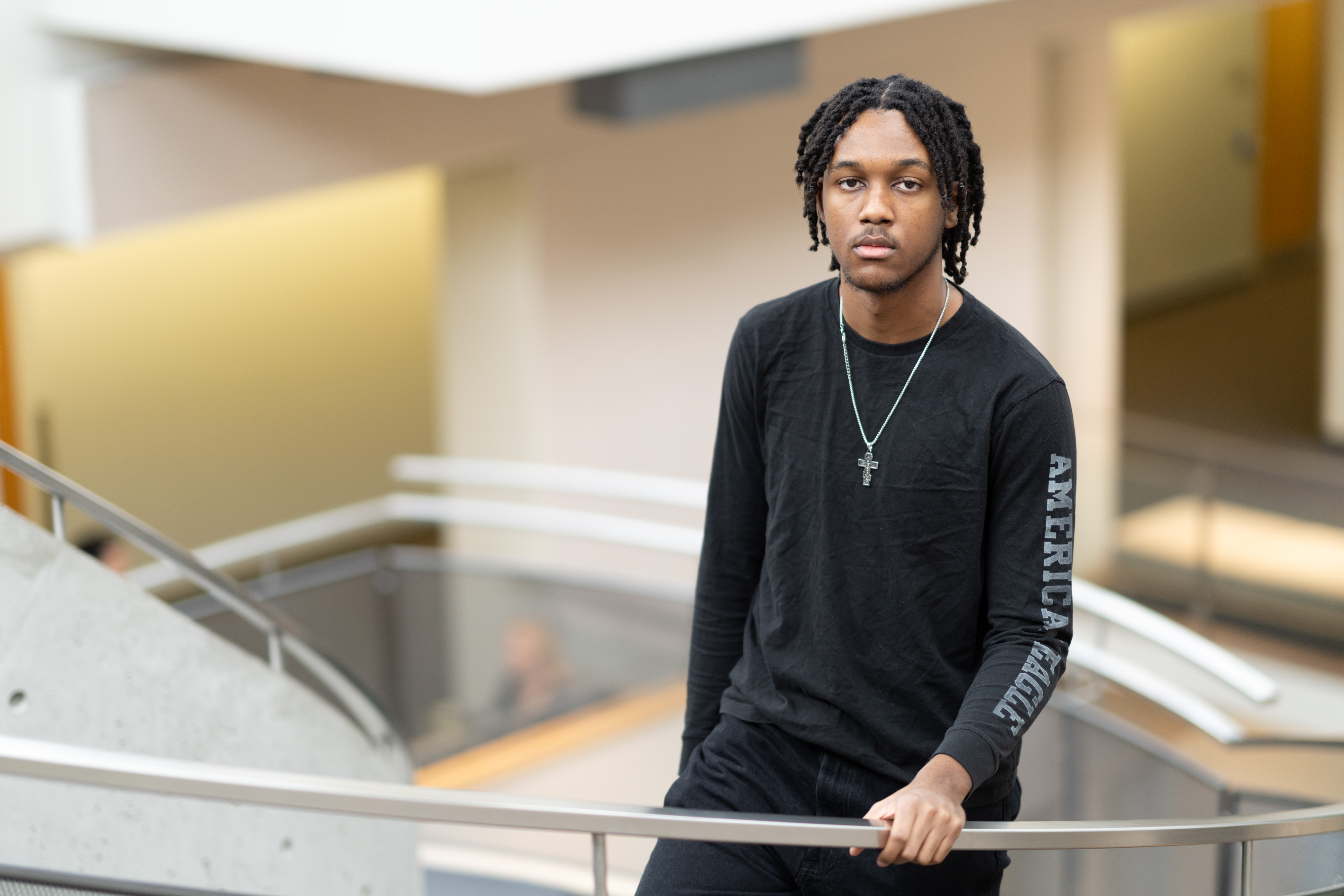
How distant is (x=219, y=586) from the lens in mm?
3658

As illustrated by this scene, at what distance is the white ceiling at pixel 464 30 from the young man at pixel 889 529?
368cm

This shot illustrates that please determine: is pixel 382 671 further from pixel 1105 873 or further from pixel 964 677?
pixel 964 677

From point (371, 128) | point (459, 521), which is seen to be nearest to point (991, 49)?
point (371, 128)

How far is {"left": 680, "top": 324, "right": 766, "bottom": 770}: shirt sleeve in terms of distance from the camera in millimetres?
2354

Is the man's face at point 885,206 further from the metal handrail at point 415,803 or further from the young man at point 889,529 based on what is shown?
the metal handrail at point 415,803

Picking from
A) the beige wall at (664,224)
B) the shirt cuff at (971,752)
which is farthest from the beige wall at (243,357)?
the shirt cuff at (971,752)

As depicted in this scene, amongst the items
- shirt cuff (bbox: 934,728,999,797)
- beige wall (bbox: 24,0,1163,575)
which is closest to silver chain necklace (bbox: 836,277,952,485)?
shirt cuff (bbox: 934,728,999,797)

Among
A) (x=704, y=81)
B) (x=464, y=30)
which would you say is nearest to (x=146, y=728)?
(x=464, y=30)

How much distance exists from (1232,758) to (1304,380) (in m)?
5.36

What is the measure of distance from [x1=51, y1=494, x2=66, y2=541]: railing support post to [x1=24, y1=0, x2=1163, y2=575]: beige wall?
497 centimetres

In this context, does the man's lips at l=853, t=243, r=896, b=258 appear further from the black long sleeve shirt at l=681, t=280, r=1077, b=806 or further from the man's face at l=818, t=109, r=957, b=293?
the black long sleeve shirt at l=681, t=280, r=1077, b=806

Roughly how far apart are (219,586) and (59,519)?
1.75ft

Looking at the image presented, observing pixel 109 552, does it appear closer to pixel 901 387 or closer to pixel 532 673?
pixel 532 673

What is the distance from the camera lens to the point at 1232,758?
8.05 meters
